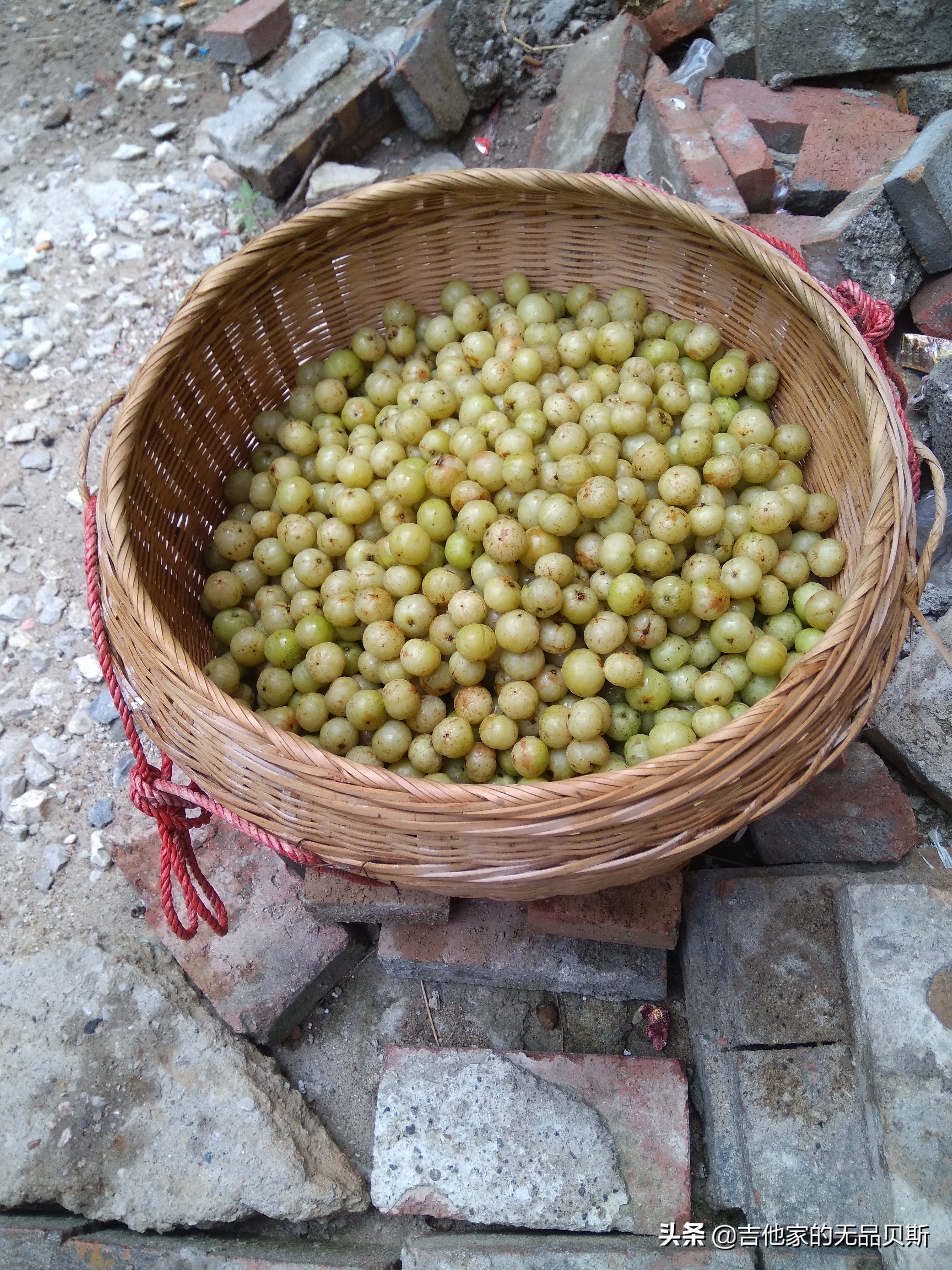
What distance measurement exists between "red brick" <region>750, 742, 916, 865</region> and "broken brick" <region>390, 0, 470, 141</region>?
342cm

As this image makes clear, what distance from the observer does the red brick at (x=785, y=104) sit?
3.42 metres

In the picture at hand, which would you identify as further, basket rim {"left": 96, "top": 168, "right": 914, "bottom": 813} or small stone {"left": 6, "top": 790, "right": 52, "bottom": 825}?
small stone {"left": 6, "top": 790, "right": 52, "bottom": 825}

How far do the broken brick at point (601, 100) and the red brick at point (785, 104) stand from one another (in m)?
0.33

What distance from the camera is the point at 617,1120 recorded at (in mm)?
2029

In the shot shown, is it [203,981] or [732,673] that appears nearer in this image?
[732,673]

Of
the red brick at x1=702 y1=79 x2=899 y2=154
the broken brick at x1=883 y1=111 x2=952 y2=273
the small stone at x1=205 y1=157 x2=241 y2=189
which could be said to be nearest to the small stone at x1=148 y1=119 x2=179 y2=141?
the small stone at x1=205 y1=157 x2=241 y2=189

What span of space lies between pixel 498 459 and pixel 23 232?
313 cm

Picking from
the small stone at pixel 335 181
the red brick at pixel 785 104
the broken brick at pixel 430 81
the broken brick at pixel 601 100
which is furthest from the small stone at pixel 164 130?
the red brick at pixel 785 104

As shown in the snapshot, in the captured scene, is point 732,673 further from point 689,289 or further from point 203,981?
point 203,981

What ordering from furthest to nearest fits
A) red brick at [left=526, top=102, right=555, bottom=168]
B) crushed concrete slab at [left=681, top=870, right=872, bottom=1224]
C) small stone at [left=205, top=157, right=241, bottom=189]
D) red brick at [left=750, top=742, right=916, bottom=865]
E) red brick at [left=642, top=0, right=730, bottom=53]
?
small stone at [left=205, top=157, right=241, bottom=189]
red brick at [left=642, top=0, right=730, bottom=53]
red brick at [left=526, top=102, right=555, bottom=168]
red brick at [left=750, top=742, right=916, bottom=865]
crushed concrete slab at [left=681, top=870, right=872, bottom=1224]

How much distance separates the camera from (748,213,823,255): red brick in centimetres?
310

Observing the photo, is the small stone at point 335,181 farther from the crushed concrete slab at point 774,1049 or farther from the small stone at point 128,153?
the crushed concrete slab at point 774,1049

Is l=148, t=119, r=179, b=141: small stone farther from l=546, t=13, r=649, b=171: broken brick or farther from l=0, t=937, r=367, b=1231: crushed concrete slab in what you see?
l=0, t=937, r=367, b=1231: crushed concrete slab

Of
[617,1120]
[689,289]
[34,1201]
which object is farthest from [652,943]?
[689,289]
